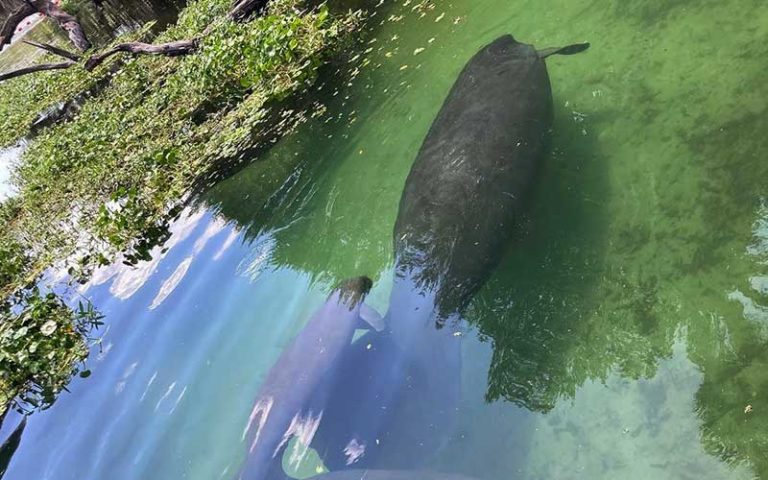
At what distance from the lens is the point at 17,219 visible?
948cm

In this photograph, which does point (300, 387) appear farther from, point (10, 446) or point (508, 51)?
point (508, 51)

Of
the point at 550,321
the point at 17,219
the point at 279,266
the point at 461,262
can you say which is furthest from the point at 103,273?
the point at 550,321

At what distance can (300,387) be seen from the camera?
445 centimetres

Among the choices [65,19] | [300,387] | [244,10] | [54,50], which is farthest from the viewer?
[65,19]

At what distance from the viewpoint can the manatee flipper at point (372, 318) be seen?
476cm

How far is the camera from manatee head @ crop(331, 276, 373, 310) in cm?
498

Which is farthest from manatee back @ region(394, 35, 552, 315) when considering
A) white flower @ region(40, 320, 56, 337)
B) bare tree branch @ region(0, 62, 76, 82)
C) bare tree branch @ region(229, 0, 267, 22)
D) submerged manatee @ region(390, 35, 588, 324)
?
bare tree branch @ region(0, 62, 76, 82)

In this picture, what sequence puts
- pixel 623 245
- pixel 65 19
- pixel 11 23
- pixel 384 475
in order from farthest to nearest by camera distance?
pixel 65 19
pixel 11 23
pixel 623 245
pixel 384 475

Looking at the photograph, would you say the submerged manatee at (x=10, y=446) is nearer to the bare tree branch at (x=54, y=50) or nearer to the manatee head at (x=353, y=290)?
the manatee head at (x=353, y=290)

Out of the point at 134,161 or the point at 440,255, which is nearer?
the point at 440,255

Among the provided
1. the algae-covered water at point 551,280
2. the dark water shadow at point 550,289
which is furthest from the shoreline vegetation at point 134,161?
the dark water shadow at point 550,289

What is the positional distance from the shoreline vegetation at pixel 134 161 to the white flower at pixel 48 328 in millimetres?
16

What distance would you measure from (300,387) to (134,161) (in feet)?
16.9

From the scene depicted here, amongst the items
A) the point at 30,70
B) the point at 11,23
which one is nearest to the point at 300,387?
the point at 30,70
